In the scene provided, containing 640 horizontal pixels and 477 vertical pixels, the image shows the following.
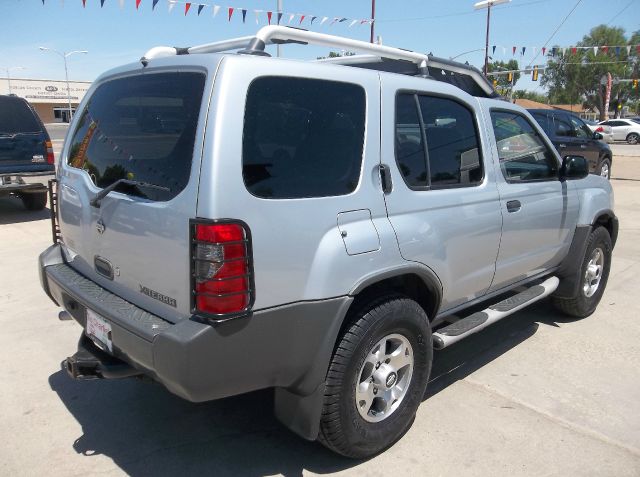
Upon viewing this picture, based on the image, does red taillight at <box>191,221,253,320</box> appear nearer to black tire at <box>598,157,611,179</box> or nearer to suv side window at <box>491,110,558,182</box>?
suv side window at <box>491,110,558,182</box>

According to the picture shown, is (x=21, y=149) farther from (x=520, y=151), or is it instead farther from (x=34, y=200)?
(x=520, y=151)

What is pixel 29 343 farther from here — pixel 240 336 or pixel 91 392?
pixel 240 336

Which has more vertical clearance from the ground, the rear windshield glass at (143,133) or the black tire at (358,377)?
the rear windshield glass at (143,133)

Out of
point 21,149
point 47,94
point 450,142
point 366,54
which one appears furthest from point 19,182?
point 47,94

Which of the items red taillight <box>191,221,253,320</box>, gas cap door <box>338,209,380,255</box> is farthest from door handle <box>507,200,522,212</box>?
red taillight <box>191,221,253,320</box>

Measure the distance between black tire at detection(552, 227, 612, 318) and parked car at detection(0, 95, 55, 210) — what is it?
7568mm

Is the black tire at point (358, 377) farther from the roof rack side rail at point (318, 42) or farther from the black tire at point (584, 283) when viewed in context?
the black tire at point (584, 283)

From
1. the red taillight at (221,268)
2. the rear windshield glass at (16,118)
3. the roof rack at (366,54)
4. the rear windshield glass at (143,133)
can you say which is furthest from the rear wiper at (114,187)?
the rear windshield glass at (16,118)

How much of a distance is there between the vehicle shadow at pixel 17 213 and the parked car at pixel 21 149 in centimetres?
48

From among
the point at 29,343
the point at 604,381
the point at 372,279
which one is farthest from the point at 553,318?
the point at 29,343

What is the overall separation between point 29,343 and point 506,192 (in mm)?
3632

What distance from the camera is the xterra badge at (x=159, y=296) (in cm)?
226

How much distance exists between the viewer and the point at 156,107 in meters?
2.49

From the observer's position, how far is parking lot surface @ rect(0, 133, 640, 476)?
2736 mm
